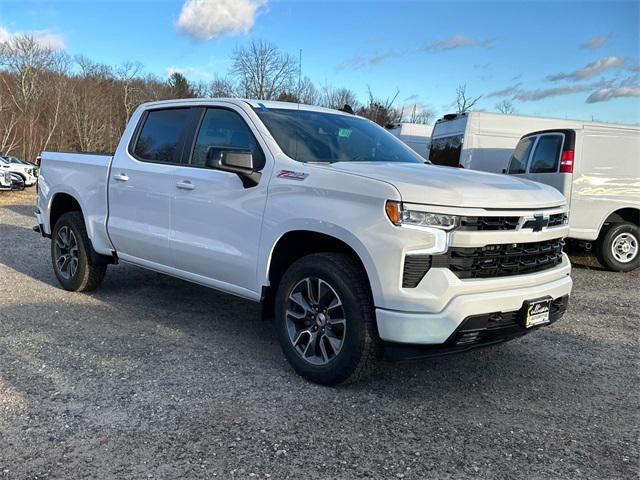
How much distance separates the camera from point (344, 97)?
43.8 metres

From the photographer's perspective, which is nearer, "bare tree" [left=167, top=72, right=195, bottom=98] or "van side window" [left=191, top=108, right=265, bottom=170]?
"van side window" [left=191, top=108, right=265, bottom=170]

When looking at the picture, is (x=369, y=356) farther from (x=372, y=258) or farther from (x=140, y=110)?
(x=140, y=110)

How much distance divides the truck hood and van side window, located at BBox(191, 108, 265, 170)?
0.82m

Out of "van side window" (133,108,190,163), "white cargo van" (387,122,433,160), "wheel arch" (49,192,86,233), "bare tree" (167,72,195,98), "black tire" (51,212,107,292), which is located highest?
"bare tree" (167,72,195,98)

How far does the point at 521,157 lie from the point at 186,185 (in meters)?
6.41

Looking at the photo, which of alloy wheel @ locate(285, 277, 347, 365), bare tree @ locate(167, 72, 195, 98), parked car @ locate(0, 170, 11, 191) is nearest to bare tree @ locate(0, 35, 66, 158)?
bare tree @ locate(167, 72, 195, 98)

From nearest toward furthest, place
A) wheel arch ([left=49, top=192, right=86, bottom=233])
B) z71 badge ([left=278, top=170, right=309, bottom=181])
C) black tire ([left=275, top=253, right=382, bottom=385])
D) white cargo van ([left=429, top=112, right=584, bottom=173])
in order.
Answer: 1. black tire ([left=275, top=253, right=382, bottom=385])
2. z71 badge ([left=278, top=170, right=309, bottom=181])
3. wheel arch ([left=49, top=192, right=86, bottom=233])
4. white cargo van ([left=429, top=112, right=584, bottom=173])

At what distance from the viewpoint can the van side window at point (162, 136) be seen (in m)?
4.80

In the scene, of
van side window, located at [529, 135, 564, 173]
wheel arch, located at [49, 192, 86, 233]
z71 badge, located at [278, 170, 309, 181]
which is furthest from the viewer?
van side window, located at [529, 135, 564, 173]

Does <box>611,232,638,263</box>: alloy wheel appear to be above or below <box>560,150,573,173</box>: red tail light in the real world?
below

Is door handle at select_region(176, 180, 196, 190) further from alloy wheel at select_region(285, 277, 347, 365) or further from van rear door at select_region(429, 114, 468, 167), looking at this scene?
van rear door at select_region(429, 114, 468, 167)

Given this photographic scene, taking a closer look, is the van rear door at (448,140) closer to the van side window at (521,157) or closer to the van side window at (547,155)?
the van side window at (521,157)

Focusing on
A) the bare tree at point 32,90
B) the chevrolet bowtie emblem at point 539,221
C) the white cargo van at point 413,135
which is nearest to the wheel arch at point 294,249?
the chevrolet bowtie emblem at point 539,221

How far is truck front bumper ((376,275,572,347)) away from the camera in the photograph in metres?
3.12
